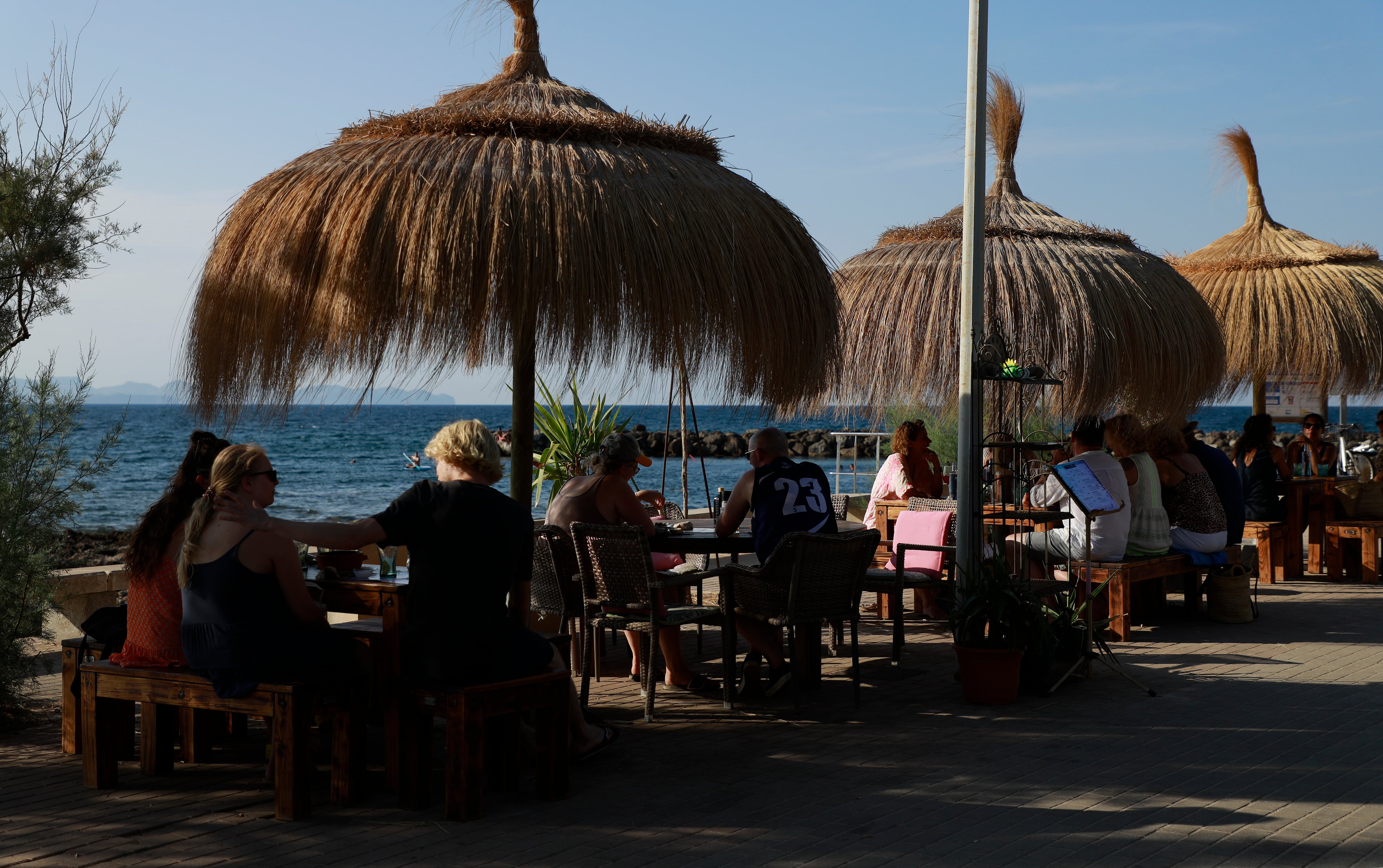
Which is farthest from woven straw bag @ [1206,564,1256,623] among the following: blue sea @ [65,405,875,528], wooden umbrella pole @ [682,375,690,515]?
wooden umbrella pole @ [682,375,690,515]

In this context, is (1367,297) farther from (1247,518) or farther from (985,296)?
(985,296)

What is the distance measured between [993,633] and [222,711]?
11.8 ft

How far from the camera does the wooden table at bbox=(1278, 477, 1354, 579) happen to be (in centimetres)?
1024

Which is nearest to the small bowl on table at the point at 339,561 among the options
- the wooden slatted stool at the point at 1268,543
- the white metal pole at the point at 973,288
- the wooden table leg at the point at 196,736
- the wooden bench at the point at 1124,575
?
the wooden table leg at the point at 196,736

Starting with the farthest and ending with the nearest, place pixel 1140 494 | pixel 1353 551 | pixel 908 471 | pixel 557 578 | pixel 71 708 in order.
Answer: pixel 1353 551
pixel 908 471
pixel 1140 494
pixel 557 578
pixel 71 708

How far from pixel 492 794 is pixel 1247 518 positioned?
846 cm

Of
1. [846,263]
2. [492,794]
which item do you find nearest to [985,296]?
[846,263]

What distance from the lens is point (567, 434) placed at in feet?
36.1

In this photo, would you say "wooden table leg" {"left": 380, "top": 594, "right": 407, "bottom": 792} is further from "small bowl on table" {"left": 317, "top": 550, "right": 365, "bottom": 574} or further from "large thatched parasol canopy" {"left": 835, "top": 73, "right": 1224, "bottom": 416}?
"large thatched parasol canopy" {"left": 835, "top": 73, "right": 1224, "bottom": 416}

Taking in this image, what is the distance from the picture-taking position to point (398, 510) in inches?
153

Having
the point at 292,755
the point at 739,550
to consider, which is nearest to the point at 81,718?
the point at 292,755

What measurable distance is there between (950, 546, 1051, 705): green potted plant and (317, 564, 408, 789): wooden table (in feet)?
9.09

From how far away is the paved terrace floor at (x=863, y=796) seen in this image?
11.6ft

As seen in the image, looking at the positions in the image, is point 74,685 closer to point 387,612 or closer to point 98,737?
point 98,737
